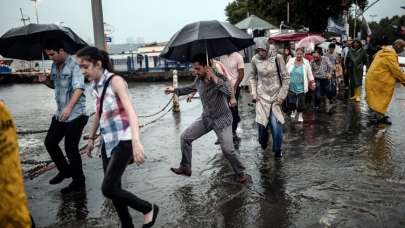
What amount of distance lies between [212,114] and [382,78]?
5.15 m

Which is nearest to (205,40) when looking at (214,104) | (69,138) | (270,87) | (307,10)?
(214,104)

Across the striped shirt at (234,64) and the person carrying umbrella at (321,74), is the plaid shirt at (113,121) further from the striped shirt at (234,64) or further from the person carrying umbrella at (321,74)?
the person carrying umbrella at (321,74)

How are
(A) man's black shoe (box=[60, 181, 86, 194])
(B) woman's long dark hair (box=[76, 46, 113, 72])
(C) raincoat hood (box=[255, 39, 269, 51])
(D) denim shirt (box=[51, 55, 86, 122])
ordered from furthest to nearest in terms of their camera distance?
1. (C) raincoat hood (box=[255, 39, 269, 51])
2. (A) man's black shoe (box=[60, 181, 86, 194])
3. (D) denim shirt (box=[51, 55, 86, 122])
4. (B) woman's long dark hair (box=[76, 46, 113, 72])

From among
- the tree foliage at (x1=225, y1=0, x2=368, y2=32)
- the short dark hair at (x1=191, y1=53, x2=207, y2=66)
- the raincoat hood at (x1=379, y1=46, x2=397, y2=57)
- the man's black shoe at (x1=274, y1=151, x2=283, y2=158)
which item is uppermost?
the tree foliage at (x1=225, y1=0, x2=368, y2=32)

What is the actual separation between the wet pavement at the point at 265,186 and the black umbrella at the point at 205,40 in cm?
175

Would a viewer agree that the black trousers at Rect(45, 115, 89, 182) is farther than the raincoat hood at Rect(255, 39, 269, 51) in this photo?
No

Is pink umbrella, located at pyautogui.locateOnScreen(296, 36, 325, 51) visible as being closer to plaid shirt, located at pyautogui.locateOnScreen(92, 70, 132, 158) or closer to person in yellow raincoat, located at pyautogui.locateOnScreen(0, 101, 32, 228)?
plaid shirt, located at pyautogui.locateOnScreen(92, 70, 132, 158)

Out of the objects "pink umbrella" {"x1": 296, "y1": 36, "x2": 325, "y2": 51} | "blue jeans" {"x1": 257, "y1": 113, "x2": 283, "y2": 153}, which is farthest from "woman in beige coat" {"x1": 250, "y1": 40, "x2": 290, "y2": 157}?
"pink umbrella" {"x1": 296, "y1": 36, "x2": 325, "y2": 51}

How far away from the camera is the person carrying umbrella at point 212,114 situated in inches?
214

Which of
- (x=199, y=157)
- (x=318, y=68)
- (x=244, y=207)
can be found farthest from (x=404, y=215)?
(x=318, y=68)

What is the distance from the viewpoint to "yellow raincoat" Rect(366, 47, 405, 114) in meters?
8.97

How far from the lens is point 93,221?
470cm

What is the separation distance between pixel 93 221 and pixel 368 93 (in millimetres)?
6878

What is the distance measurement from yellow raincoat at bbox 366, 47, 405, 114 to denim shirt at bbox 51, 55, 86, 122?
6.37 metres
